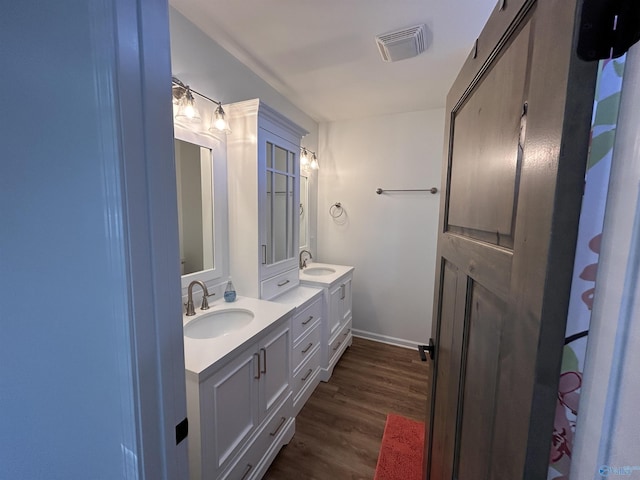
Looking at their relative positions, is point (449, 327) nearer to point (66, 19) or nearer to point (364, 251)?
point (66, 19)

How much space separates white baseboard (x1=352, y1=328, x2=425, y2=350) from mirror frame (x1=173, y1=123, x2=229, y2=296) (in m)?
1.90

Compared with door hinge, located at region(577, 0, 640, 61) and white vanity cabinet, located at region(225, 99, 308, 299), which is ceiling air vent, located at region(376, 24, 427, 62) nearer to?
white vanity cabinet, located at region(225, 99, 308, 299)

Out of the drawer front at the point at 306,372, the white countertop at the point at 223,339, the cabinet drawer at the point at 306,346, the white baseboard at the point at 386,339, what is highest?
the white countertop at the point at 223,339

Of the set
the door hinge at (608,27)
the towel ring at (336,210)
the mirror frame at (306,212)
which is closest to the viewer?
the door hinge at (608,27)

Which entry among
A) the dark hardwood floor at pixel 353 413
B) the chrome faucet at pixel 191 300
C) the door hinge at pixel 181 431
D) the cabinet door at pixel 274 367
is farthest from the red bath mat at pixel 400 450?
the chrome faucet at pixel 191 300

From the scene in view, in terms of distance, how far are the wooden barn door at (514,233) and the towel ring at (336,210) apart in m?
2.13

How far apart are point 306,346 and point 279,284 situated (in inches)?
20.5

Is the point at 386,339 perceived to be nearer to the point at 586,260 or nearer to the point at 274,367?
the point at 274,367

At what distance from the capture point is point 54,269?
0.61 metres

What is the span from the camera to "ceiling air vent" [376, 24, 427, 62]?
1.41m

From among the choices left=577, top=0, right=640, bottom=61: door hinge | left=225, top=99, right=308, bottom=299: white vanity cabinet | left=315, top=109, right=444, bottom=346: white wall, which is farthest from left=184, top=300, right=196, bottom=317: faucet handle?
left=315, top=109, right=444, bottom=346: white wall

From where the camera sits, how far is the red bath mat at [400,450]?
141cm

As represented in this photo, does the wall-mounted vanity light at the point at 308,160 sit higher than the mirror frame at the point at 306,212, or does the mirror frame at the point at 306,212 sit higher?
the wall-mounted vanity light at the point at 308,160

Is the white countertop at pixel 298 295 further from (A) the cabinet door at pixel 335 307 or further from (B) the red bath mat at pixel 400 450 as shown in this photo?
(B) the red bath mat at pixel 400 450
